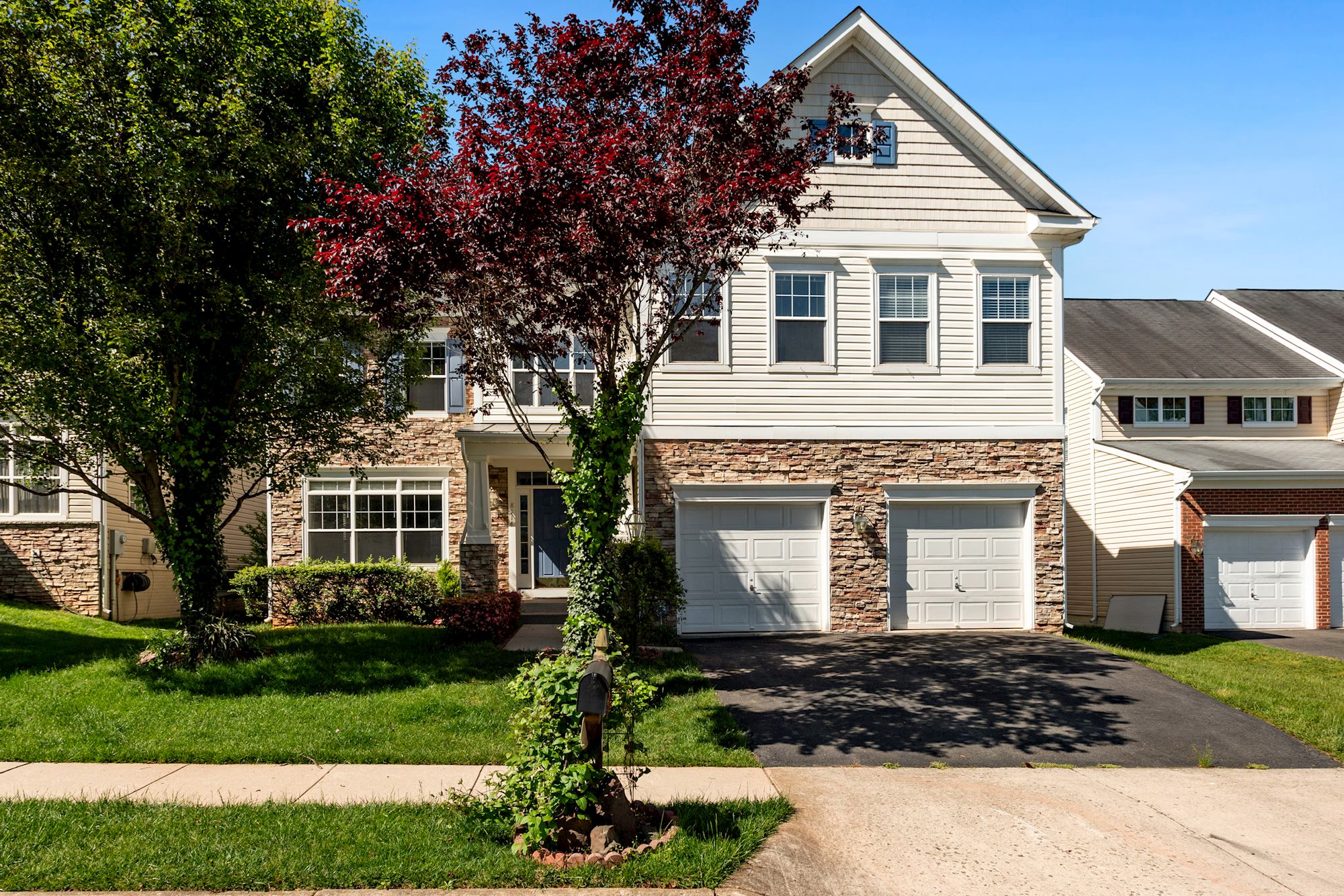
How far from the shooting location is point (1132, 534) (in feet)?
65.0

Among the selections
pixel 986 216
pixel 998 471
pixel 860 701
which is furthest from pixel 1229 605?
pixel 860 701

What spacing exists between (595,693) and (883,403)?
10.6m

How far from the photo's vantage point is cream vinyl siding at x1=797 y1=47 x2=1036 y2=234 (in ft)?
50.4

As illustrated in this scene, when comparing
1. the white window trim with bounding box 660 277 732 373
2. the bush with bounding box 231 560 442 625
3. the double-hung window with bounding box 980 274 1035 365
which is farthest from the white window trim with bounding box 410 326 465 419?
the double-hung window with bounding box 980 274 1035 365

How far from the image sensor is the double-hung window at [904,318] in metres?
15.3

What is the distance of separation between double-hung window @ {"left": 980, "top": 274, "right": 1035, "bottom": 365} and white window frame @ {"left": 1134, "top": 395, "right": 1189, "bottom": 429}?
8.23 meters

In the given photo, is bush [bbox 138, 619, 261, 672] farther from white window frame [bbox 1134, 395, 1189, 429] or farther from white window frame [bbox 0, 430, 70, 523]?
white window frame [bbox 1134, 395, 1189, 429]

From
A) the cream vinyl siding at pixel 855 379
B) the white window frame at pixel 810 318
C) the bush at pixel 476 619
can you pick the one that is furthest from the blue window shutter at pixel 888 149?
the bush at pixel 476 619

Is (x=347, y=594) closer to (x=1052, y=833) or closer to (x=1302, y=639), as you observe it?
(x=1052, y=833)

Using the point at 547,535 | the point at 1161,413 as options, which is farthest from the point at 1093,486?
the point at 547,535

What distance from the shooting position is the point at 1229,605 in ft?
60.1

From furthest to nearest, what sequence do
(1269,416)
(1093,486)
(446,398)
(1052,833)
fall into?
(1269,416) → (1093,486) → (446,398) → (1052,833)

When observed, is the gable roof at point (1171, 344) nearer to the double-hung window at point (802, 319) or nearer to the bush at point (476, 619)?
the double-hung window at point (802, 319)

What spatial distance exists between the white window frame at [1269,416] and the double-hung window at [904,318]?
11.8m
